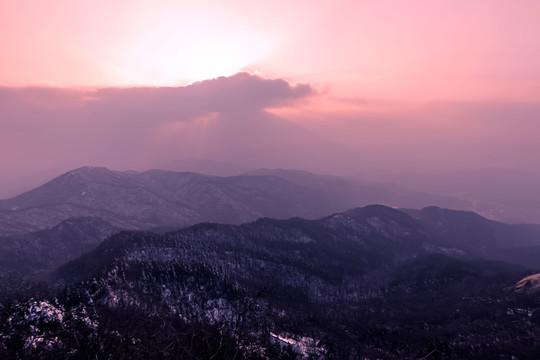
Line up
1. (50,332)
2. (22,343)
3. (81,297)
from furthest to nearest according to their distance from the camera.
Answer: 1. (81,297)
2. (50,332)
3. (22,343)

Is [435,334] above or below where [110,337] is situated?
below

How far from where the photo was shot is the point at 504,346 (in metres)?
162

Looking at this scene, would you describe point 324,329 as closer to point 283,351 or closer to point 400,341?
point 400,341

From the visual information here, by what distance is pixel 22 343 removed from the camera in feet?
336

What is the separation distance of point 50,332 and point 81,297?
53938 mm

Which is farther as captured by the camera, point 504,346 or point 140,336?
point 504,346

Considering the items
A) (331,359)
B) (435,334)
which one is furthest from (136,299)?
(435,334)

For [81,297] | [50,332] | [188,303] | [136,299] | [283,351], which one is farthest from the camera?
[188,303]

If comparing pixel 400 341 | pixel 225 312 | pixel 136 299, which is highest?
pixel 136 299

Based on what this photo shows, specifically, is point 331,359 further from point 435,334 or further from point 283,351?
point 435,334

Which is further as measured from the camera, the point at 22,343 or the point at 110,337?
the point at 110,337

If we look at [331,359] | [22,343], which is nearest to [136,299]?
[22,343]

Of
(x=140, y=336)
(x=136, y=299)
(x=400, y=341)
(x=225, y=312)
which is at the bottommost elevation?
(x=400, y=341)

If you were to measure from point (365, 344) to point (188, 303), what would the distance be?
99.3 meters
